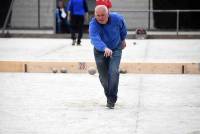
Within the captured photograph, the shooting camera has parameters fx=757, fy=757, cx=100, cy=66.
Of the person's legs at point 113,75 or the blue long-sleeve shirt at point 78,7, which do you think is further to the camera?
the blue long-sleeve shirt at point 78,7

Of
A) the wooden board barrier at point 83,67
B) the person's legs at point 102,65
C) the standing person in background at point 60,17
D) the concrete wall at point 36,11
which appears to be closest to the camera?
the person's legs at point 102,65

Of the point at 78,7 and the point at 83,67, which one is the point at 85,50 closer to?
the point at 78,7

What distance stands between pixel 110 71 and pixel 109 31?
0.57m

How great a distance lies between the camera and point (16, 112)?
34.2 ft

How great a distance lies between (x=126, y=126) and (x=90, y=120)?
0.64 m

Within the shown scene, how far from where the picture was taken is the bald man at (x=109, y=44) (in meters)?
10.5

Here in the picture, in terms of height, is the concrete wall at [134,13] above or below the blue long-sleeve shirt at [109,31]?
below

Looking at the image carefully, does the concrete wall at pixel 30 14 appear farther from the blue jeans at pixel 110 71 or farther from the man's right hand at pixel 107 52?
the man's right hand at pixel 107 52

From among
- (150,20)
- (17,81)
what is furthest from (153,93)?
(150,20)

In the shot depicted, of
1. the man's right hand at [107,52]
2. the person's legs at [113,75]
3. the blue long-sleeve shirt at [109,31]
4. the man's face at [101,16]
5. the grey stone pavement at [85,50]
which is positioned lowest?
the grey stone pavement at [85,50]

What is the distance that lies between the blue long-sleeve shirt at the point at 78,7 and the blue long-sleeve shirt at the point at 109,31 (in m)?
11.4

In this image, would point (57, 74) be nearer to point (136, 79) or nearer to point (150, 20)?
point (136, 79)

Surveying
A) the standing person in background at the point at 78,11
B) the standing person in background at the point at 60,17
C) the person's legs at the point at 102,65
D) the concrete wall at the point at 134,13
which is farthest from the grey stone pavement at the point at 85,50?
the person's legs at the point at 102,65

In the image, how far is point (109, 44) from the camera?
10.7 metres
